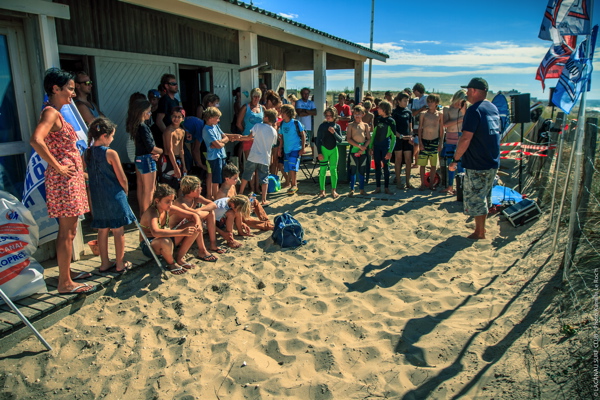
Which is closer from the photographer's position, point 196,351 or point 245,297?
point 196,351

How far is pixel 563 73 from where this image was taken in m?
→ 4.15

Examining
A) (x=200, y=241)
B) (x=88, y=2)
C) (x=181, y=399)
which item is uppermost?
(x=88, y=2)

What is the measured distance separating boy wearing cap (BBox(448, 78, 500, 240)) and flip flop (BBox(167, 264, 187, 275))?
3604 mm

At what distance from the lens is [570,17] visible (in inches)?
159

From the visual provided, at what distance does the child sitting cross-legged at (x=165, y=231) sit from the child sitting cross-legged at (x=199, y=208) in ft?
0.74

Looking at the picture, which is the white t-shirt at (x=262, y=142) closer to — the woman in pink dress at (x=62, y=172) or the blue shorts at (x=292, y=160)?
the blue shorts at (x=292, y=160)

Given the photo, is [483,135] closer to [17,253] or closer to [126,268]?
[126,268]

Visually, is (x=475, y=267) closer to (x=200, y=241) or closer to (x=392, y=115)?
(x=200, y=241)

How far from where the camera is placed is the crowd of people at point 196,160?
371cm

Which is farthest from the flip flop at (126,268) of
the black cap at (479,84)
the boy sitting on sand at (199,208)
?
Result: the black cap at (479,84)

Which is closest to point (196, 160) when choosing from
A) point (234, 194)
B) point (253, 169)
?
point (253, 169)

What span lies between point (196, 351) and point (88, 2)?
6.62 meters

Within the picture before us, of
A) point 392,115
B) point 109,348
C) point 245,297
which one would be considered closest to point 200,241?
point 245,297

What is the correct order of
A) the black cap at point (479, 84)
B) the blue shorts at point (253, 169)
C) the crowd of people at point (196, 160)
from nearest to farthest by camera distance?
the crowd of people at point (196, 160), the black cap at point (479, 84), the blue shorts at point (253, 169)
